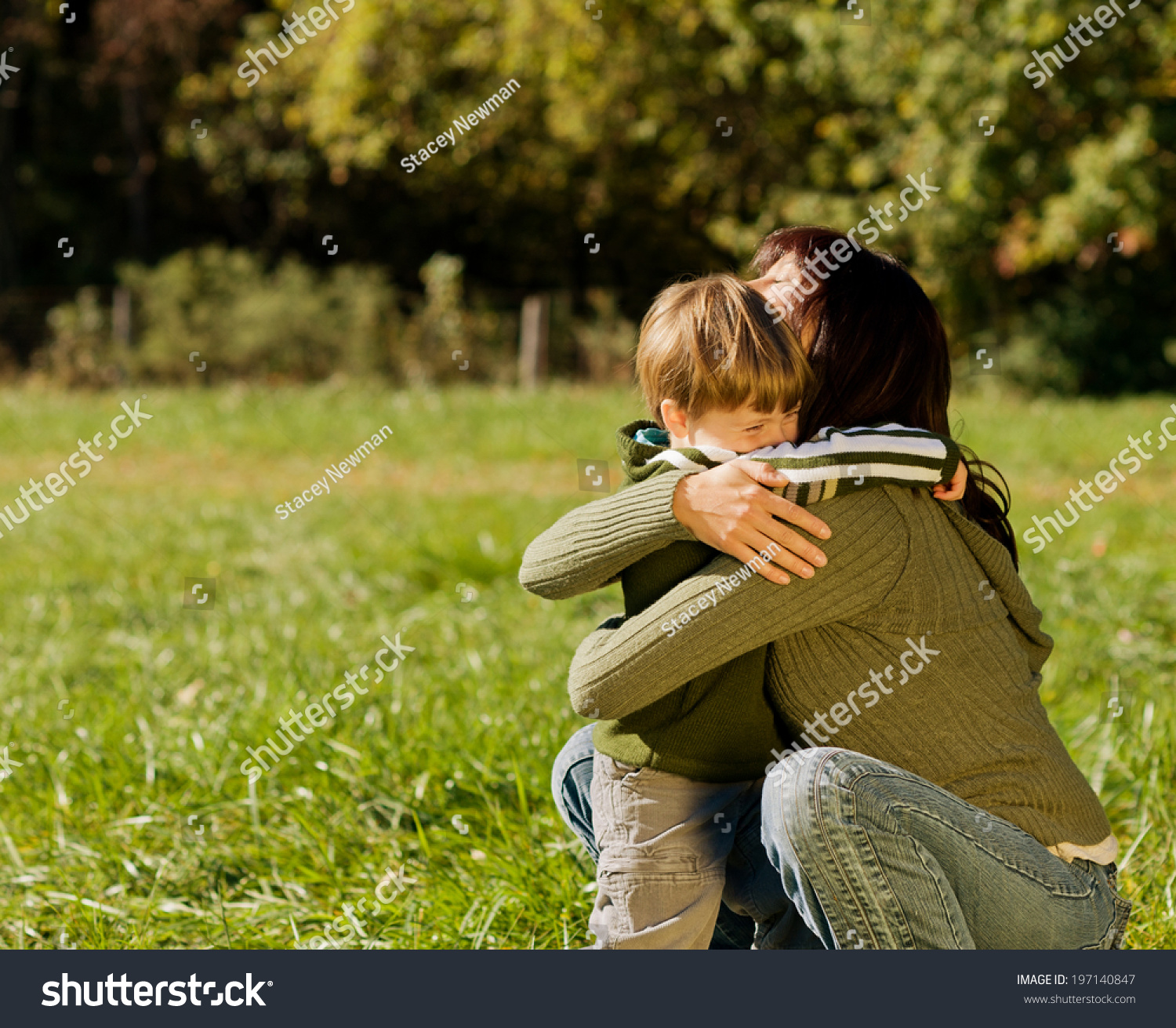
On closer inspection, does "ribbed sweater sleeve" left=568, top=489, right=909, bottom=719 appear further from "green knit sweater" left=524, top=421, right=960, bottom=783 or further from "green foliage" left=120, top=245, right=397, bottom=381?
"green foliage" left=120, top=245, right=397, bottom=381

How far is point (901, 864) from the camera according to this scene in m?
1.67

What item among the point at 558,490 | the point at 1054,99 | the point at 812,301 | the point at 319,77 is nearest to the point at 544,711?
the point at 812,301

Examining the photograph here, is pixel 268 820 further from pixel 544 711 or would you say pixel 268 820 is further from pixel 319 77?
pixel 319 77

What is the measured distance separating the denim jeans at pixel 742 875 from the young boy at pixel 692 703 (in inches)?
0.5

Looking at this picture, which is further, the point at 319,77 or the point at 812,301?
the point at 319,77

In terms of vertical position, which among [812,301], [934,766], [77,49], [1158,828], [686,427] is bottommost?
[1158,828]

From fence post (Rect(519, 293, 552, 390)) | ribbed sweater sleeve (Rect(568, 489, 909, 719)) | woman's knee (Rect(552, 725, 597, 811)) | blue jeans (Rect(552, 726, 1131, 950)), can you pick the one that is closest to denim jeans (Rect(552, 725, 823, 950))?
woman's knee (Rect(552, 725, 597, 811))

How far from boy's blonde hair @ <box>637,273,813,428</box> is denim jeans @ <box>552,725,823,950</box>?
0.63 metres

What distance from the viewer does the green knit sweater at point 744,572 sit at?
5.64ft

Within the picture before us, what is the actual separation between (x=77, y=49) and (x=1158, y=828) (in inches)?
808

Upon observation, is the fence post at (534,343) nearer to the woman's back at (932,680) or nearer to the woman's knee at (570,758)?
the woman's knee at (570,758)

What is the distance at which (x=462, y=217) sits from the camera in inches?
821

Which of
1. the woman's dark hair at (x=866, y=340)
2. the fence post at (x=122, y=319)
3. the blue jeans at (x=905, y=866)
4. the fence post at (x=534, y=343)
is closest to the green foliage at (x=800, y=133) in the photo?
the fence post at (x=534, y=343)

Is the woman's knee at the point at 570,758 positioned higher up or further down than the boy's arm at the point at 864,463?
further down
